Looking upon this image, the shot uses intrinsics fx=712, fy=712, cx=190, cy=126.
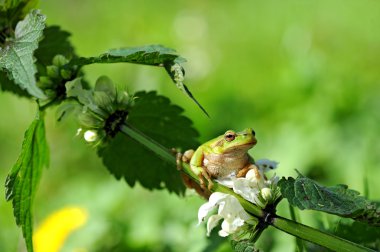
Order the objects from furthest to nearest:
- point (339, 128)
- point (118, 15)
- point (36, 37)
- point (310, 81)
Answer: point (118, 15) < point (310, 81) < point (339, 128) < point (36, 37)

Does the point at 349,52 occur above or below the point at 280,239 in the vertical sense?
above

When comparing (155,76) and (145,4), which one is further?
(145,4)

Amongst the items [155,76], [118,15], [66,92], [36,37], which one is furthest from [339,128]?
[118,15]

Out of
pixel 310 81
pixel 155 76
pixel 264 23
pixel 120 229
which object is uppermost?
pixel 264 23

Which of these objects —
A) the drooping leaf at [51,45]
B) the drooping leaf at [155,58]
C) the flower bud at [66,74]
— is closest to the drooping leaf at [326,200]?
the drooping leaf at [155,58]

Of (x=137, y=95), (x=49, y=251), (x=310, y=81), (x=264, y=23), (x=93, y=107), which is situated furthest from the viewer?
(x=264, y=23)

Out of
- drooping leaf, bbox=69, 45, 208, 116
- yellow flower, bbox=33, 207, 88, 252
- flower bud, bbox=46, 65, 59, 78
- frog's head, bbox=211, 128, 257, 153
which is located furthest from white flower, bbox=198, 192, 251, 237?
yellow flower, bbox=33, 207, 88, 252

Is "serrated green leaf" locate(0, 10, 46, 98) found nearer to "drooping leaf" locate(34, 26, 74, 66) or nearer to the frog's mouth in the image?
"drooping leaf" locate(34, 26, 74, 66)

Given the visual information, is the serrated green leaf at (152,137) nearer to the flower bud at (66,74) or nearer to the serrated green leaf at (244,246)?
the flower bud at (66,74)

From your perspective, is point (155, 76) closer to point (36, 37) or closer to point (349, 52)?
point (349, 52)
